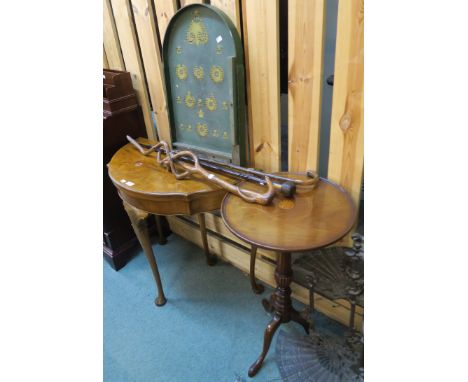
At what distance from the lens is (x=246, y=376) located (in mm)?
1369

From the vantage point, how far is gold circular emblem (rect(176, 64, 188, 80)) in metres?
1.45

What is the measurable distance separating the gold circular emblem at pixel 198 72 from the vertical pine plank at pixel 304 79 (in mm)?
413

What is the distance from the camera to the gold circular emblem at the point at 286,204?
41.1 inches

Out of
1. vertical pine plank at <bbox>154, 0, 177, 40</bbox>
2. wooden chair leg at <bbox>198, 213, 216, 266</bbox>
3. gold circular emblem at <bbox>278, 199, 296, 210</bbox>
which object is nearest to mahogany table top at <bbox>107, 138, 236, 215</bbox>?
gold circular emblem at <bbox>278, 199, 296, 210</bbox>

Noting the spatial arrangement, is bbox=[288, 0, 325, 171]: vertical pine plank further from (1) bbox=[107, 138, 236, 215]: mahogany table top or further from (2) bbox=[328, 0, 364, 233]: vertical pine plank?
(1) bbox=[107, 138, 236, 215]: mahogany table top

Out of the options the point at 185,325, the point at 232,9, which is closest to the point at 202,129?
the point at 232,9

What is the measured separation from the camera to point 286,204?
1.06 meters

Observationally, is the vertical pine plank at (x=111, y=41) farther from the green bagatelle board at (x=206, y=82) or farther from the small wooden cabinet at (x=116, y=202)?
the green bagatelle board at (x=206, y=82)

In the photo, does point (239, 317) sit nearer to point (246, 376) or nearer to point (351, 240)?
point (246, 376)

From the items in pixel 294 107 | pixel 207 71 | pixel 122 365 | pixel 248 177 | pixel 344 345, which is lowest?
pixel 122 365

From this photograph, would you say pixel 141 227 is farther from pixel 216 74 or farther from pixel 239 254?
pixel 216 74

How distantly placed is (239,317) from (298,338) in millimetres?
341

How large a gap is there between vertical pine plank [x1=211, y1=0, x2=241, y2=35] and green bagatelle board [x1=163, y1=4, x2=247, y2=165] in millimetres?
58

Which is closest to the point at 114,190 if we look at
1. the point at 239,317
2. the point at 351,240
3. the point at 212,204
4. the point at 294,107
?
the point at 212,204
